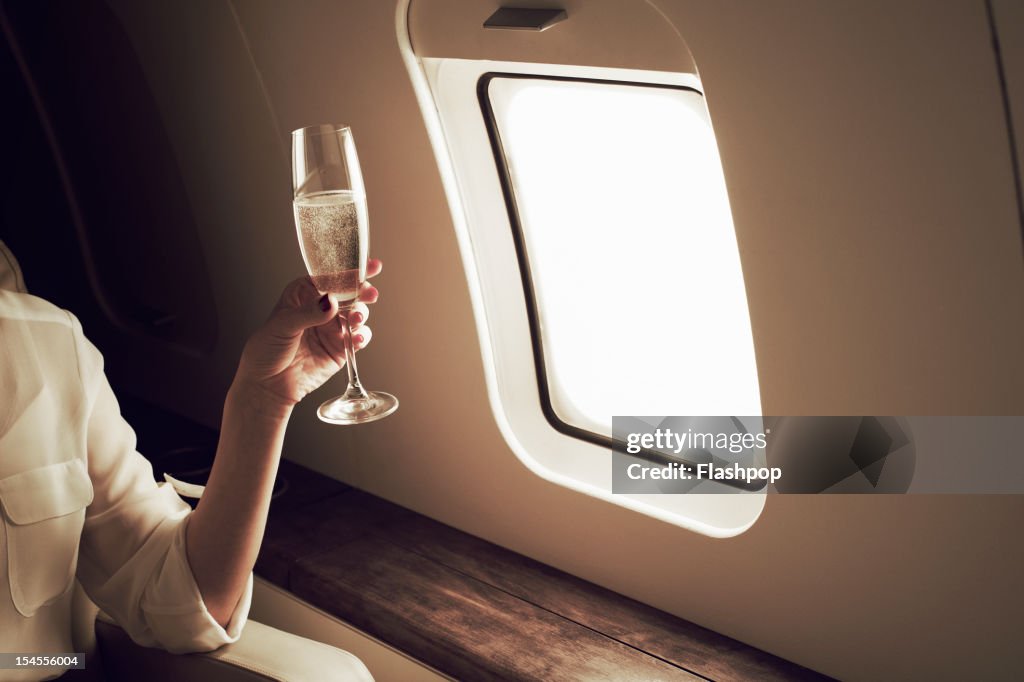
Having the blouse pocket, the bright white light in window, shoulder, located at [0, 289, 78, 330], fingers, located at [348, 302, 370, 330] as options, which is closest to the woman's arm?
fingers, located at [348, 302, 370, 330]

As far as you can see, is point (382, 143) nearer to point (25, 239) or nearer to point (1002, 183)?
point (1002, 183)

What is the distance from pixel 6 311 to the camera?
166 cm

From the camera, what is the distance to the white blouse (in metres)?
1.65

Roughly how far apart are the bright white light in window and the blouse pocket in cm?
113

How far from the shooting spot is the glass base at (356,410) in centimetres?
157

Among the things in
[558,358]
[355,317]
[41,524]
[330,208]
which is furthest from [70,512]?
[558,358]

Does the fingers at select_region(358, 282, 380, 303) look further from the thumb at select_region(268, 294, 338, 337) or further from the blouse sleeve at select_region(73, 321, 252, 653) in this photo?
the blouse sleeve at select_region(73, 321, 252, 653)

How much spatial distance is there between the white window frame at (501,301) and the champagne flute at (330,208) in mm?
567


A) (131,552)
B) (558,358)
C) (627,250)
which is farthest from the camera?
(558,358)

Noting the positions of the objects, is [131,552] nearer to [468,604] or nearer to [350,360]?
[350,360]

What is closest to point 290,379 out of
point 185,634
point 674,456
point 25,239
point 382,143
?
point 185,634

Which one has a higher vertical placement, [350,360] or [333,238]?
[333,238]

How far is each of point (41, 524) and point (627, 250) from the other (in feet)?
4.48

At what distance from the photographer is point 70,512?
1.67 meters
